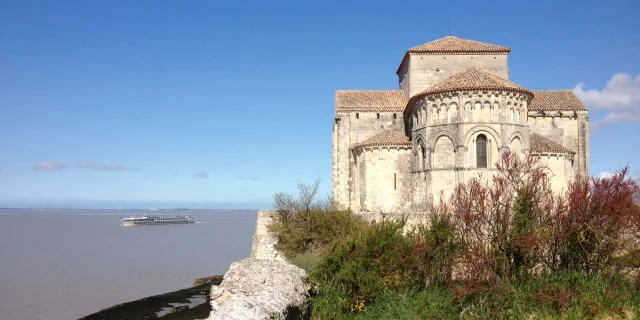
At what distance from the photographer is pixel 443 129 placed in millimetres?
24172

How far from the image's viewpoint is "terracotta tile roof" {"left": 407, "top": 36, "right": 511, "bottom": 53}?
28547 mm

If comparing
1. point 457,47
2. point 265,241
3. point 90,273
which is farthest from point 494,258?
point 90,273

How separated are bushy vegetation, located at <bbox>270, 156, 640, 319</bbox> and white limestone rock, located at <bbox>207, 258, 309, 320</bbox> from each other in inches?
46.2

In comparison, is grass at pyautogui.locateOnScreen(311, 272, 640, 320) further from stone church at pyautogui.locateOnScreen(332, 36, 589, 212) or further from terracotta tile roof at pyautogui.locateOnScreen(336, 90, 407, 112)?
terracotta tile roof at pyautogui.locateOnScreen(336, 90, 407, 112)

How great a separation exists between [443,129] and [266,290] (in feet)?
50.9

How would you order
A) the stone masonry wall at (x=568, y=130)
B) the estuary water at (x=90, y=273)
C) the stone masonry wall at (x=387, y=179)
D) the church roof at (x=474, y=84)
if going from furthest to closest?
the stone masonry wall at (x=568, y=130), the stone masonry wall at (x=387, y=179), the estuary water at (x=90, y=273), the church roof at (x=474, y=84)

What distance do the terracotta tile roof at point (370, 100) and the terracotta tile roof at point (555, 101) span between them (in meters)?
7.88

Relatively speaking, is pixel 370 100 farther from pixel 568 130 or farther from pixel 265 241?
pixel 568 130

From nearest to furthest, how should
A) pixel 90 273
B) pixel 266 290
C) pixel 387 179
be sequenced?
1. pixel 266 290
2. pixel 387 179
3. pixel 90 273

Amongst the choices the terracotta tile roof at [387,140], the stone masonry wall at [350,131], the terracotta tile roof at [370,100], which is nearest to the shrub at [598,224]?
the terracotta tile roof at [387,140]

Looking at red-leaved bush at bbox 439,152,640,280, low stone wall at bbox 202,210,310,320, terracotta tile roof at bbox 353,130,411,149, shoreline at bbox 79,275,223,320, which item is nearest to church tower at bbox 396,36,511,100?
terracotta tile roof at bbox 353,130,411,149

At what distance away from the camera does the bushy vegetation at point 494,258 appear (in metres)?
11.9

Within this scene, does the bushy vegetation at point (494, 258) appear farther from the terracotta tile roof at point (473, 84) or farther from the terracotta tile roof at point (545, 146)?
the terracotta tile roof at point (545, 146)

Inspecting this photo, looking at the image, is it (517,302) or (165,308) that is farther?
(165,308)
